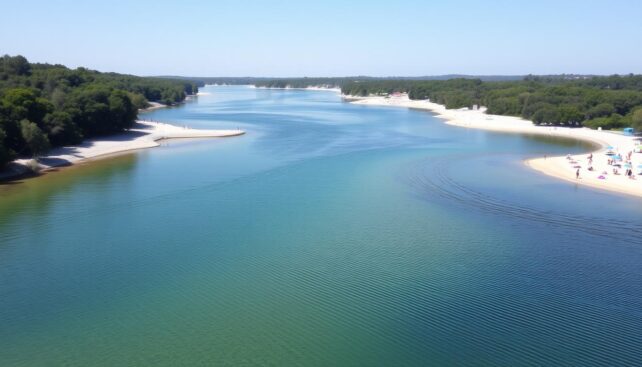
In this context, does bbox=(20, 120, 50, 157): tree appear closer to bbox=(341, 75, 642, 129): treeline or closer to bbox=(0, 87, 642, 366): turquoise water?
bbox=(0, 87, 642, 366): turquoise water

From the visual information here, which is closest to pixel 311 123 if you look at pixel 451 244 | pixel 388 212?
pixel 388 212

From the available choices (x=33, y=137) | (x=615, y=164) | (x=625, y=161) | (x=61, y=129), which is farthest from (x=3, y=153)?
(x=625, y=161)

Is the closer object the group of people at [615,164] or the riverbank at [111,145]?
the group of people at [615,164]

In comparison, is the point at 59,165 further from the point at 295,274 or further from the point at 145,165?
the point at 295,274

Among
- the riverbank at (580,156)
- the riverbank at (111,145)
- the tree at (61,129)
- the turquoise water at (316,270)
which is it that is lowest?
the turquoise water at (316,270)

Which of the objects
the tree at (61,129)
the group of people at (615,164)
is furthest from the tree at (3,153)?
the group of people at (615,164)

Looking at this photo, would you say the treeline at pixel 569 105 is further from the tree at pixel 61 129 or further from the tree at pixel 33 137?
the tree at pixel 33 137
